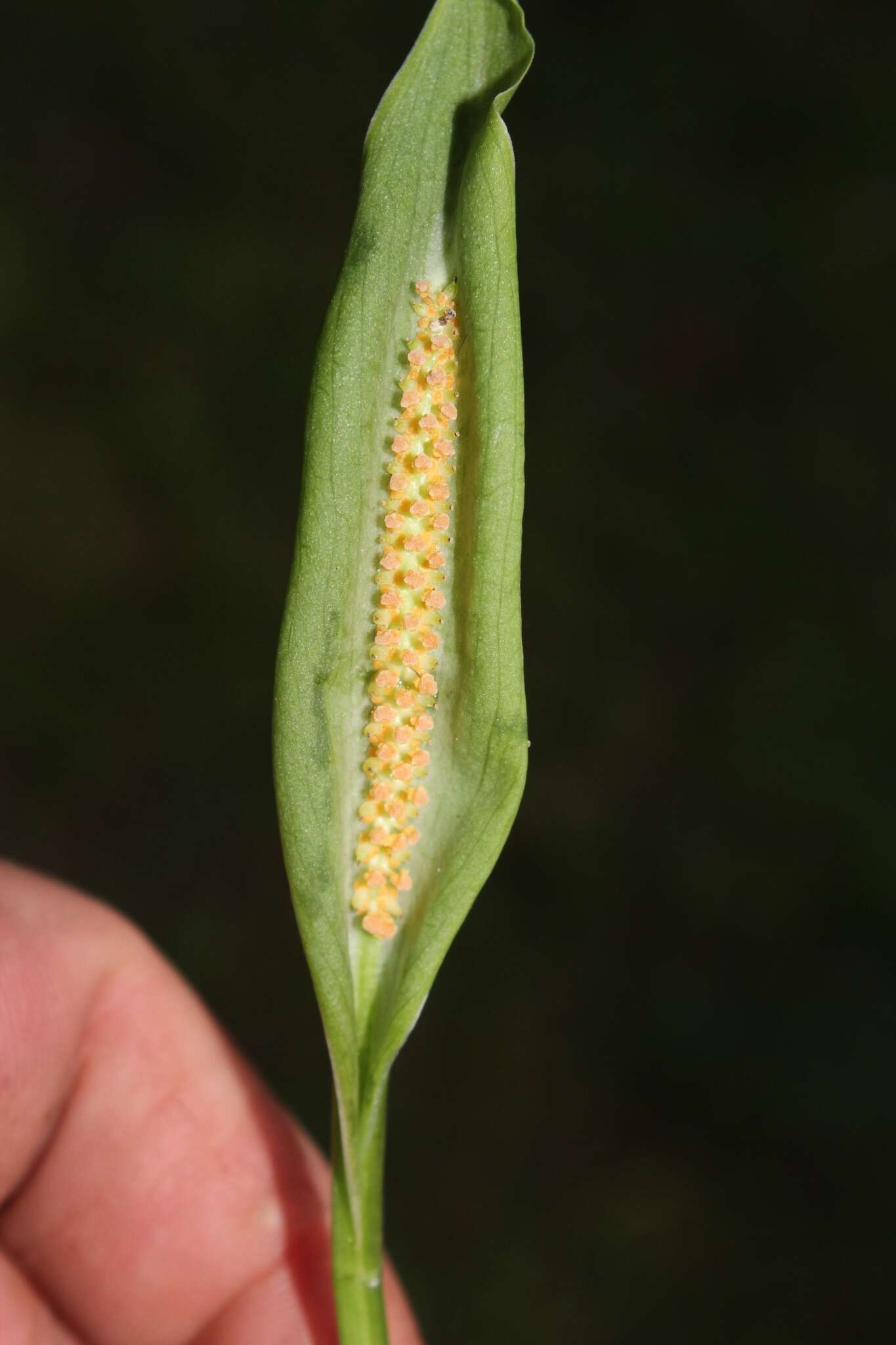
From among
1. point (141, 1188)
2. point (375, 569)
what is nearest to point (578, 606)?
point (141, 1188)

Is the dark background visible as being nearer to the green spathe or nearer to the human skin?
the human skin

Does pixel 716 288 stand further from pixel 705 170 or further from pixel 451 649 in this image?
pixel 451 649

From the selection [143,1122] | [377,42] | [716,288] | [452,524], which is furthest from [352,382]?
[377,42]

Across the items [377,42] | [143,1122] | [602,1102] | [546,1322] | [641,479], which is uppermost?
[377,42]

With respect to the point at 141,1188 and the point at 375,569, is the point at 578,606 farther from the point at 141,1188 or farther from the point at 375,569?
the point at 375,569

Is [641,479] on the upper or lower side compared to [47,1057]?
upper

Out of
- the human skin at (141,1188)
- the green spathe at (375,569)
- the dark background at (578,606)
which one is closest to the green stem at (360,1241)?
the green spathe at (375,569)
